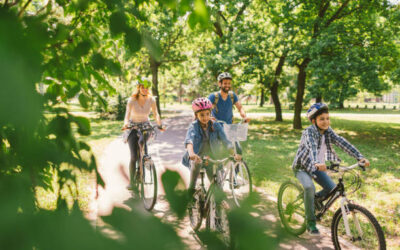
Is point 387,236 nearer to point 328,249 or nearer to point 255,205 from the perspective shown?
point 328,249

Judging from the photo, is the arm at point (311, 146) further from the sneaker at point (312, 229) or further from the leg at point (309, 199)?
the sneaker at point (312, 229)

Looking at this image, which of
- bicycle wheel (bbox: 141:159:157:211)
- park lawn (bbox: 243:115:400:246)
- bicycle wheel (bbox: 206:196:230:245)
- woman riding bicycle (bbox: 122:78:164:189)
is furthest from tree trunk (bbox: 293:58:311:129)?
bicycle wheel (bbox: 206:196:230:245)

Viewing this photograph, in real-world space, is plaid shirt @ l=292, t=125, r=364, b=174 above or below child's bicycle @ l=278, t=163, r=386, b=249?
above

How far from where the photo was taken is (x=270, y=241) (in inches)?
27.7

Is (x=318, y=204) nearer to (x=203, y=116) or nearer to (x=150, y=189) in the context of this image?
(x=203, y=116)

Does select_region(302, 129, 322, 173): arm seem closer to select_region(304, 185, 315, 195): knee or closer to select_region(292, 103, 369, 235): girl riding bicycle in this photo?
select_region(292, 103, 369, 235): girl riding bicycle

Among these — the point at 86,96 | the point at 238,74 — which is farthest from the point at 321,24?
the point at 86,96

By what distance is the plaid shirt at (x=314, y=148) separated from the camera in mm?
3611

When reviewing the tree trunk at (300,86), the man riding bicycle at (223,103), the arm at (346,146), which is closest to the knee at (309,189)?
the arm at (346,146)

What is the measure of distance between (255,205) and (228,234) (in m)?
0.13

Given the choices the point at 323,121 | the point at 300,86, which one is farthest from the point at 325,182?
the point at 300,86

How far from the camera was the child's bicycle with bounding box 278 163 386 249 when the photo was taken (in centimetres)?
311

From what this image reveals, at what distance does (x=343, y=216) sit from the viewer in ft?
10.8

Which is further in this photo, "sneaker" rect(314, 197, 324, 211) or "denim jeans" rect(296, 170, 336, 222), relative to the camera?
"sneaker" rect(314, 197, 324, 211)
